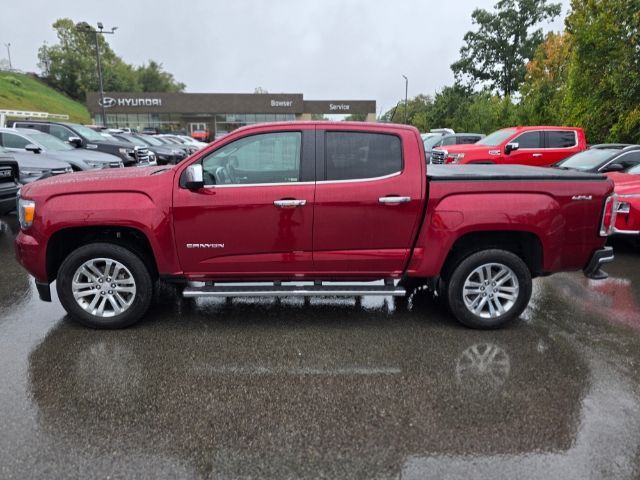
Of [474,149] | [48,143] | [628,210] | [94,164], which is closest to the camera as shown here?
[628,210]

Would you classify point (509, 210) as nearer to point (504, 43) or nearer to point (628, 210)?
point (628, 210)

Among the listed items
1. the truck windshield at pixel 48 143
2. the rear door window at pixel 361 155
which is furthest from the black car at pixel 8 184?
the rear door window at pixel 361 155

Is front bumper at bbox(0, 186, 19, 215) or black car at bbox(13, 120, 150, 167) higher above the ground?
black car at bbox(13, 120, 150, 167)

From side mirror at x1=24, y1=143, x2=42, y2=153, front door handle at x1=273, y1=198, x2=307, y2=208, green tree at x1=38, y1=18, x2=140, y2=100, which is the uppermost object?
green tree at x1=38, y1=18, x2=140, y2=100

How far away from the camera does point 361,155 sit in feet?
13.9

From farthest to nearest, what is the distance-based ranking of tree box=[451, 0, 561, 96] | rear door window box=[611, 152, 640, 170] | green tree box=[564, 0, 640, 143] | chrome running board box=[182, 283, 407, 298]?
tree box=[451, 0, 561, 96] → green tree box=[564, 0, 640, 143] → rear door window box=[611, 152, 640, 170] → chrome running board box=[182, 283, 407, 298]

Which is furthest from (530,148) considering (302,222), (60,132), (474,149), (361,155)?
(60,132)

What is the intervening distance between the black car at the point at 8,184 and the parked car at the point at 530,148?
412 inches

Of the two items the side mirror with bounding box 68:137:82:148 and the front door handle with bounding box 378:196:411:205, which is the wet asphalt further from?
the side mirror with bounding box 68:137:82:148

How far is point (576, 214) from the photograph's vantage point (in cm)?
424

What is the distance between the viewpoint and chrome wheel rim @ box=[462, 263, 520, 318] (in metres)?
4.38

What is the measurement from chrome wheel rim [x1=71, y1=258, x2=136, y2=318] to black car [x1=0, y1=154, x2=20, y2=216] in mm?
4592

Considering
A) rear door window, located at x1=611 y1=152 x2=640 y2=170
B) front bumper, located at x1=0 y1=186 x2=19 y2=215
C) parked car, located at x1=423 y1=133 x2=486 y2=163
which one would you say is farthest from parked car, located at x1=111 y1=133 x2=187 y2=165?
rear door window, located at x1=611 y1=152 x2=640 y2=170

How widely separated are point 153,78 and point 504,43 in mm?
95676
